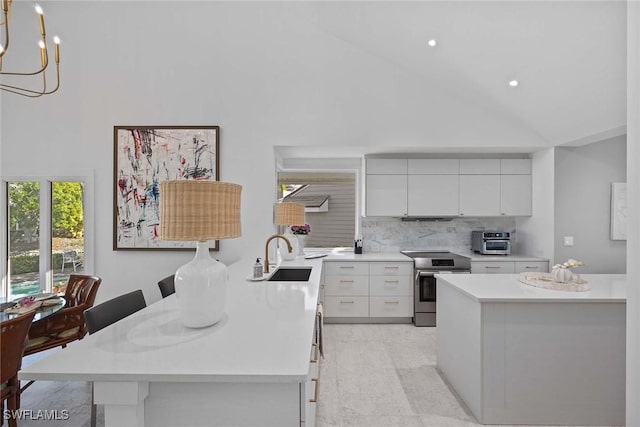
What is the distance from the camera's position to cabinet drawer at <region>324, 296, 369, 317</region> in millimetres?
3920

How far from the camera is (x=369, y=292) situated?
3934 mm

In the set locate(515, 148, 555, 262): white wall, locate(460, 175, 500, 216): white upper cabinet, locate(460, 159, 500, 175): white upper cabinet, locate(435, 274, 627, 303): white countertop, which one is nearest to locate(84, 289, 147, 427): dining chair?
locate(435, 274, 627, 303): white countertop

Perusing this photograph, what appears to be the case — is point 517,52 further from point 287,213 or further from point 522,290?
point 287,213

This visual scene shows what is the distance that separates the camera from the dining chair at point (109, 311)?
156 cm

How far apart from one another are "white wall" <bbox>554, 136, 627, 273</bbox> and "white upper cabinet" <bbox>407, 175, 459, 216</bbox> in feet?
3.81

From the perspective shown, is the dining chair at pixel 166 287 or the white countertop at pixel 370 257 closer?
the dining chair at pixel 166 287

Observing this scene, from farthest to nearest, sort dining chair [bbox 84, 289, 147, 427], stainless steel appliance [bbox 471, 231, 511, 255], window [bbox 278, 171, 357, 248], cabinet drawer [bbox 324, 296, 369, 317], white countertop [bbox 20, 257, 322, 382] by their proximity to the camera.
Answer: window [bbox 278, 171, 357, 248], stainless steel appliance [bbox 471, 231, 511, 255], cabinet drawer [bbox 324, 296, 369, 317], dining chair [bbox 84, 289, 147, 427], white countertop [bbox 20, 257, 322, 382]

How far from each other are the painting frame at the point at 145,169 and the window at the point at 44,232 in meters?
0.44

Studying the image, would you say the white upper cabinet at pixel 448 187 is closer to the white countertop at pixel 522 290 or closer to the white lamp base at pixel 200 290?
the white countertop at pixel 522 290

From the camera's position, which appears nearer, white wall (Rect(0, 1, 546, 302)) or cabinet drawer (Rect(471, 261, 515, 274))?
white wall (Rect(0, 1, 546, 302))

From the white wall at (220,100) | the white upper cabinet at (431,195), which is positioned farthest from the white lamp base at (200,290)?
the white upper cabinet at (431,195)

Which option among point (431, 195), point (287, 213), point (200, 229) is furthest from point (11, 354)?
point (431, 195)

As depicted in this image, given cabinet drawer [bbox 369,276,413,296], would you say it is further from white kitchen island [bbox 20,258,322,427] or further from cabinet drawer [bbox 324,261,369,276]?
white kitchen island [bbox 20,258,322,427]

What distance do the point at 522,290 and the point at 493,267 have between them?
76.3 inches
